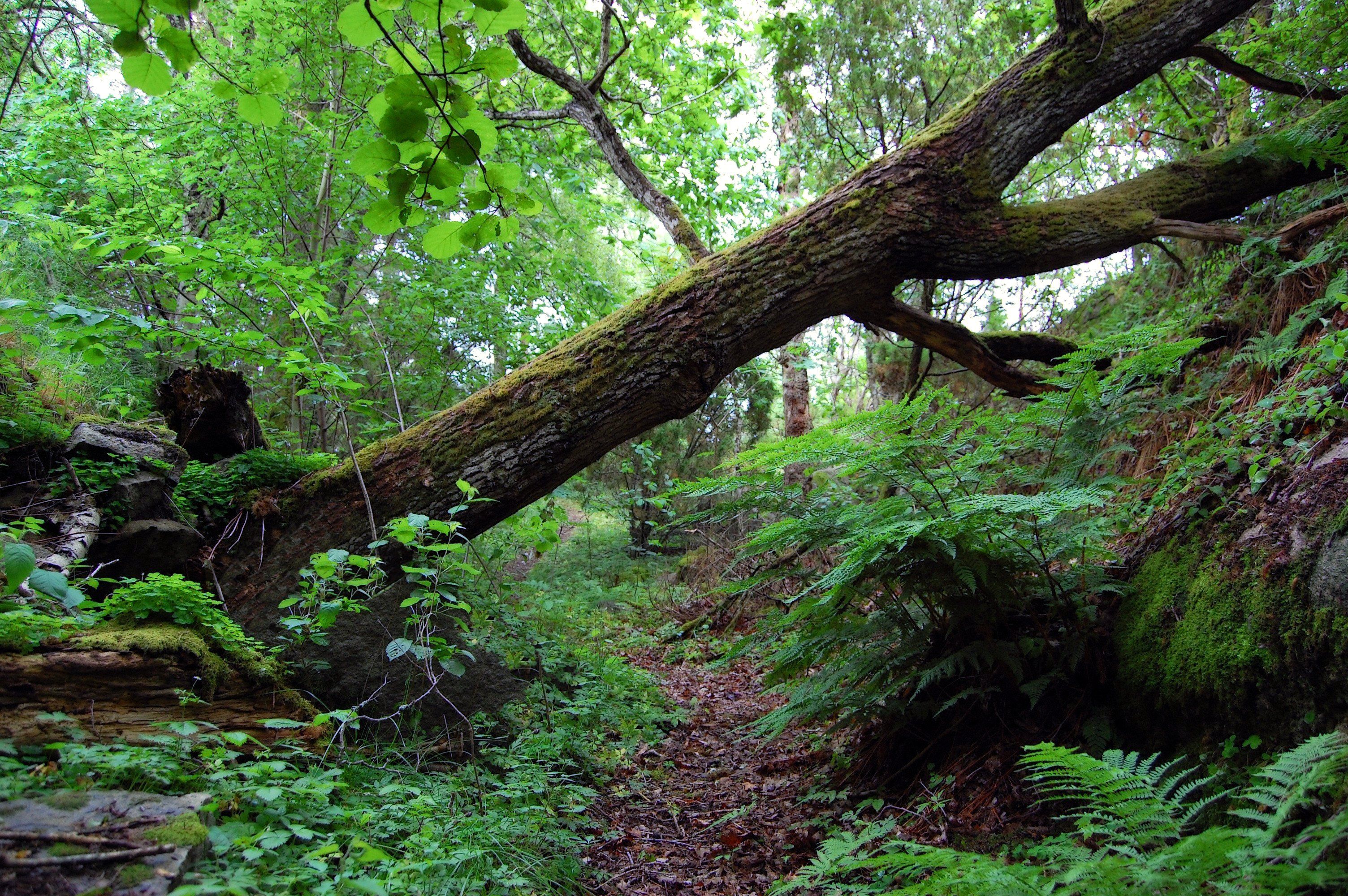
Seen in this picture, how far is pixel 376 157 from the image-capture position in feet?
5.52

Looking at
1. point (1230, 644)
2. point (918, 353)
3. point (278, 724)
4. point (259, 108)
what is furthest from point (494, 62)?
point (918, 353)

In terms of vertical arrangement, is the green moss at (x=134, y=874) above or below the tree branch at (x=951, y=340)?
below

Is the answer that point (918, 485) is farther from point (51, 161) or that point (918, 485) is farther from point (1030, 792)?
point (51, 161)

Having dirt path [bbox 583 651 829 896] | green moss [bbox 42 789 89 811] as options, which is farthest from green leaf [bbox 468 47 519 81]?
dirt path [bbox 583 651 829 896]

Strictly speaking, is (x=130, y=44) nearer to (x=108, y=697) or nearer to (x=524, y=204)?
(x=524, y=204)

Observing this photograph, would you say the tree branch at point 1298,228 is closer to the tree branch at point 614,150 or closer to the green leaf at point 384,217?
the tree branch at point 614,150

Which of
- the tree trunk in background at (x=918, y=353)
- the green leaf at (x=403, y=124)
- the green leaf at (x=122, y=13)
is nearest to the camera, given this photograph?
the green leaf at (x=122, y=13)

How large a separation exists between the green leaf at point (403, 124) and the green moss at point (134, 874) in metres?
1.81

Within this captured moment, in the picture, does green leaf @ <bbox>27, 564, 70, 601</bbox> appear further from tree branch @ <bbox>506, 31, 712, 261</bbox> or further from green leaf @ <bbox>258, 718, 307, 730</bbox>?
tree branch @ <bbox>506, 31, 712, 261</bbox>

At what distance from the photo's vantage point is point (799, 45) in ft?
21.8

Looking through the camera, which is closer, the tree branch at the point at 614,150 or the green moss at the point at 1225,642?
the green moss at the point at 1225,642

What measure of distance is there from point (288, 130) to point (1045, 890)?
744 cm

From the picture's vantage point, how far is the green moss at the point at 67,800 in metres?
1.73

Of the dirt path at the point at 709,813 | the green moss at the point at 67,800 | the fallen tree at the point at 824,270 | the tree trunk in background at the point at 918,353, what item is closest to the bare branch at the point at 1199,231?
the fallen tree at the point at 824,270
